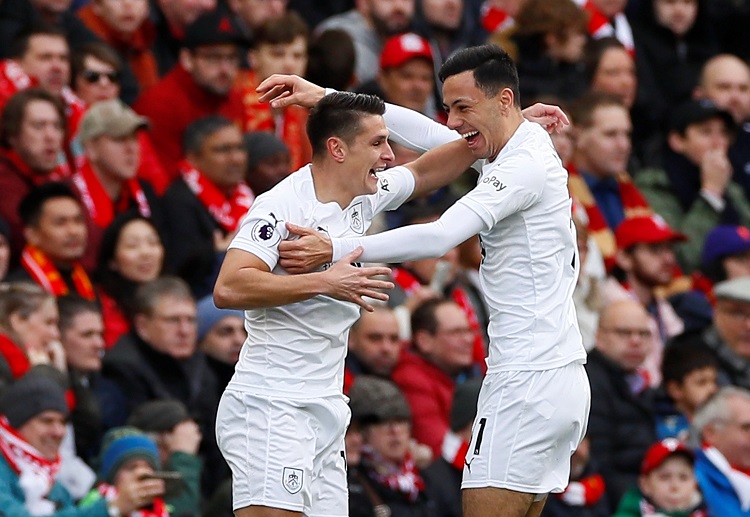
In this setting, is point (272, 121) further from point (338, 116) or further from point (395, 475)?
point (338, 116)

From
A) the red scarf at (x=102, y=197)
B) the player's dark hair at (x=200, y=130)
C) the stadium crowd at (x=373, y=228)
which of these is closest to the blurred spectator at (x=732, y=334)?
the stadium crowd at (x=373, y=228)

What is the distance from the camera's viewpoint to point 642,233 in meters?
13.6

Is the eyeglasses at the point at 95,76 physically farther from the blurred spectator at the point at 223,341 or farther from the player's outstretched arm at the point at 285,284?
the player's outstretched arm at the point at 285,284

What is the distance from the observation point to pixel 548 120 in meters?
8.56

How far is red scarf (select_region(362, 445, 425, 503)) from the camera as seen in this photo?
10508 mm

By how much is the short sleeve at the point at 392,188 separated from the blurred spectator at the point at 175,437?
7.14ft

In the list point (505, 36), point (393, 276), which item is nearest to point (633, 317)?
point (393, 276)

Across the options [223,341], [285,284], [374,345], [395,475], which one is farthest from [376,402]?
[285,284]

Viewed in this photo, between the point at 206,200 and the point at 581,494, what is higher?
the point at 206,200

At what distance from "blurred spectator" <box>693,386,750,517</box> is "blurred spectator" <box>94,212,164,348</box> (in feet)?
11.3

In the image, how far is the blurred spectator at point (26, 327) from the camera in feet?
32.9

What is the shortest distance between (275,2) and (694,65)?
3.97 meters

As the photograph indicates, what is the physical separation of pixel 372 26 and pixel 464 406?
176 inches

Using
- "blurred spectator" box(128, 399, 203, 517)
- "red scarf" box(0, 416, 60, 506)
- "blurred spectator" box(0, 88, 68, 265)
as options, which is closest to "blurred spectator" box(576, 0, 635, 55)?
"blurred spectator" box(0, 88, 68, 265)
